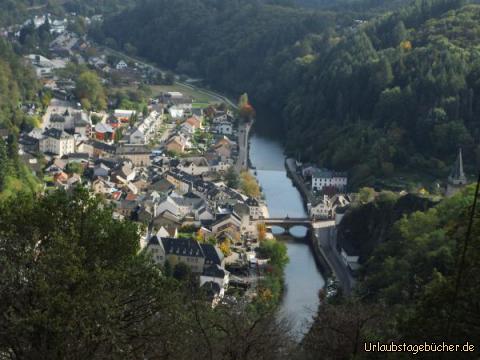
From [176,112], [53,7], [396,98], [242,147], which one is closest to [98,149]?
[242,147]

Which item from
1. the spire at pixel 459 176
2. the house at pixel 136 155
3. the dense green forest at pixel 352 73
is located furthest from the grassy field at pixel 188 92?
the spire at pixel 459 176

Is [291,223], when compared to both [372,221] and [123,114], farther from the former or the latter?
[123,114]

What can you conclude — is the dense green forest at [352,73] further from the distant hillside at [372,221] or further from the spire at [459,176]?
the distant hillside at [372,221]

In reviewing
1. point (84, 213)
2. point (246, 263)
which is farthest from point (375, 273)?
point (84, 213)

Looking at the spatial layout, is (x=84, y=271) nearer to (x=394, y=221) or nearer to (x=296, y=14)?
(x=394, y=221)

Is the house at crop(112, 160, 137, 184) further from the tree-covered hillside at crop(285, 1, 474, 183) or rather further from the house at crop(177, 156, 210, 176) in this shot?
the tree-covered hillside at crop(285, 1, 474, 183)

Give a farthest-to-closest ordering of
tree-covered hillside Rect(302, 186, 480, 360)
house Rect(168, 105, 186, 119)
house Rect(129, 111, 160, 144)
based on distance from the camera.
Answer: house Rect(168, 105, 186, 119), house Rect(129, 111, 160, 144), tree-covered hillside Rect(302, 186, 480, 360)

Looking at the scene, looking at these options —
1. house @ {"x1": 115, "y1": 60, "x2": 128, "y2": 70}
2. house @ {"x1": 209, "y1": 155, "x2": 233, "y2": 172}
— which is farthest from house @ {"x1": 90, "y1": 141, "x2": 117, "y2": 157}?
Answer: house @ {"x1": 115, "y1": 60, "x2": 128, "y2": 70}
